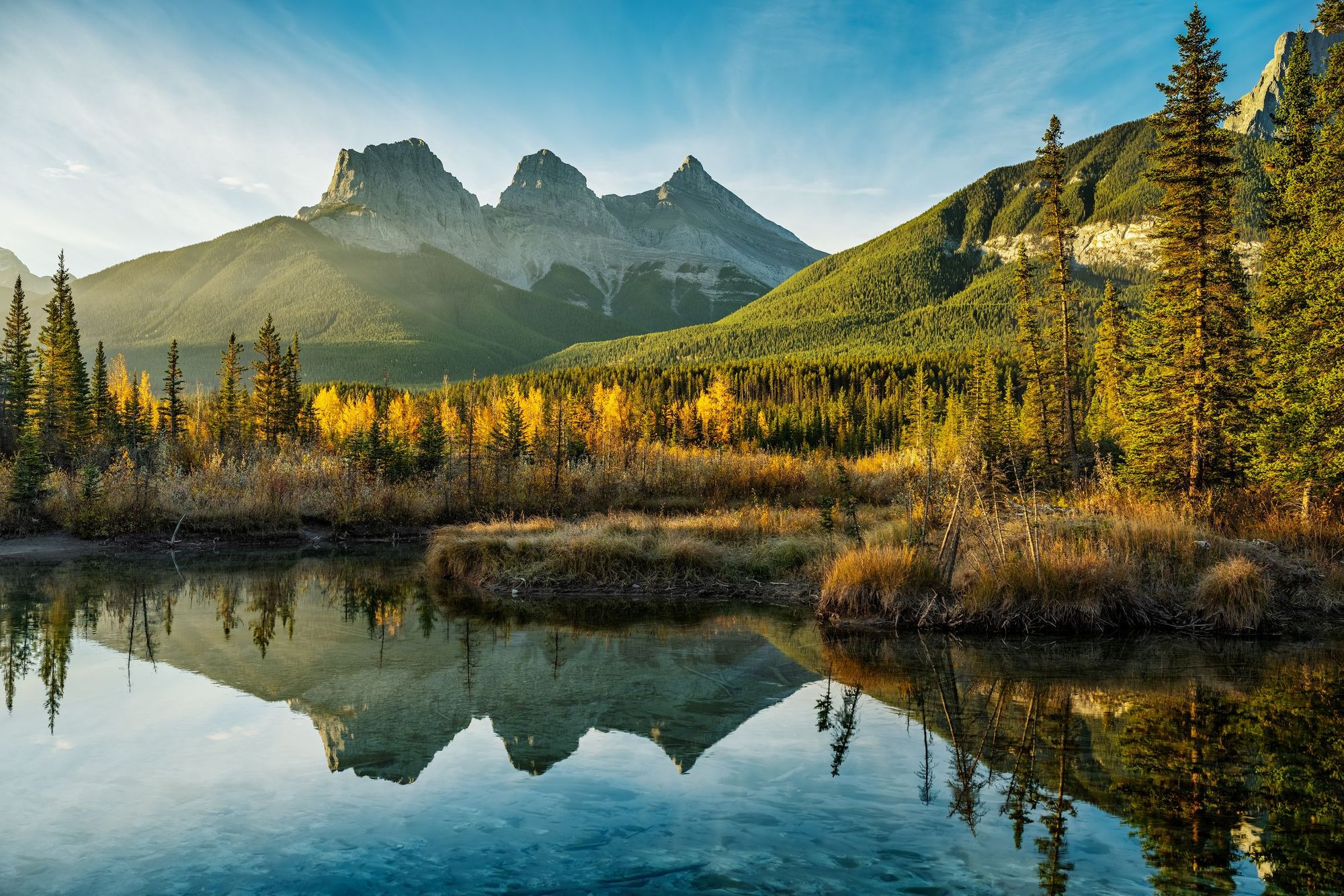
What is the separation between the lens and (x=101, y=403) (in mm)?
52531

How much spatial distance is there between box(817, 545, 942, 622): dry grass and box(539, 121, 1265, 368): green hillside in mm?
108649

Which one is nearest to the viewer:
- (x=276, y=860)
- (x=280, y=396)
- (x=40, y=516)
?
(x=276, y=860)

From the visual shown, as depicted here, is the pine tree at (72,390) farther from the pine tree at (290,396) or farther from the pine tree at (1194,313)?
the pine tree at (1194,313)

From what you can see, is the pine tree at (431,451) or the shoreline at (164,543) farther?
the pine tree at (431,451)

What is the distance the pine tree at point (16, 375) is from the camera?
39.0 m

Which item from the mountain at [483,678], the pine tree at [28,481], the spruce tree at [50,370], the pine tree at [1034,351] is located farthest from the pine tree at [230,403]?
the pine tree at [1034,351]

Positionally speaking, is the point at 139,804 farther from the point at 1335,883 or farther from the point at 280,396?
the point at 280,396

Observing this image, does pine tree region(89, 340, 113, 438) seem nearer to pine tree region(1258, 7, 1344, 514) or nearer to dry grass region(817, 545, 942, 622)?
dry grass region(817, 545, 942, 622)

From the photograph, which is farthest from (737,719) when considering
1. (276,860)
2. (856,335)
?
(856,335)

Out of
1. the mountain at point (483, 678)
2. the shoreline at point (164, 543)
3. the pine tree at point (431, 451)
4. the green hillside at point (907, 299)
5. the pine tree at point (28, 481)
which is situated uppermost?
the green hillside at point (907, 299)

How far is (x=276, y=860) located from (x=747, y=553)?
43.3 ft

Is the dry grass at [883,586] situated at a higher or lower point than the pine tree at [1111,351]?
lower

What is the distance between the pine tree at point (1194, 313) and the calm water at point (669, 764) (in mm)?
8689

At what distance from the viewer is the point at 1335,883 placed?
14.7 feet
